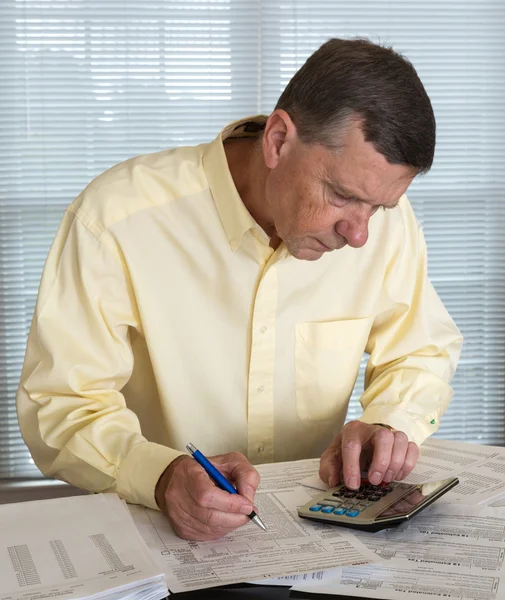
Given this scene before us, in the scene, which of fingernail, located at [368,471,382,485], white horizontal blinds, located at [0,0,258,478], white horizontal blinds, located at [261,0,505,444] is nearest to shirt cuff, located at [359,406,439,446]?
fingernail, located at [368,471,382,485]

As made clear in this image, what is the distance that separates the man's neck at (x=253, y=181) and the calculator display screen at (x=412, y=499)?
617 millimetres

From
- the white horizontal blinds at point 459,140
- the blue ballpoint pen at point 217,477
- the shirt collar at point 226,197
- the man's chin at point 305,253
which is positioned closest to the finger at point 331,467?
the blue ballpoint pen at point 217,477

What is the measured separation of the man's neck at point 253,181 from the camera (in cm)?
166

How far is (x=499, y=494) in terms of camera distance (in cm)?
132

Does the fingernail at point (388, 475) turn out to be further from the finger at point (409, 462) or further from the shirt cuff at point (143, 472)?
the shirt cuff at point (143, 472)

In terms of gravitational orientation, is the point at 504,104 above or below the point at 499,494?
above

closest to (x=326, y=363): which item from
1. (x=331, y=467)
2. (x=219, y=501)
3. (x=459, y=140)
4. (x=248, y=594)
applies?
(x=331, y=467)

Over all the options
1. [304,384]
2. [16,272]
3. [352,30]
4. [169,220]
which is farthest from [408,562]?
[352,30]

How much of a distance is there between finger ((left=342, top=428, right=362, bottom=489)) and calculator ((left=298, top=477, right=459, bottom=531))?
13 millimetres

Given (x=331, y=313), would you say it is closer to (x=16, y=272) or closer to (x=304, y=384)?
(x=304, y=384)

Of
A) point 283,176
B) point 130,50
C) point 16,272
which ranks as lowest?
point 16,272

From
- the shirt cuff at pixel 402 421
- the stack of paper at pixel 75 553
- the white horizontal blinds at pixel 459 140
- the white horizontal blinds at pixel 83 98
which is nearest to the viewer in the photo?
the stack of paper at pixel 75 553

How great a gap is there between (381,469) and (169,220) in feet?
2.11

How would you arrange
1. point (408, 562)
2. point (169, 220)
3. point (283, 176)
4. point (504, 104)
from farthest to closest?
point (504, 104) < point (169, 220) < point (283, 176) < point (408, 562)
